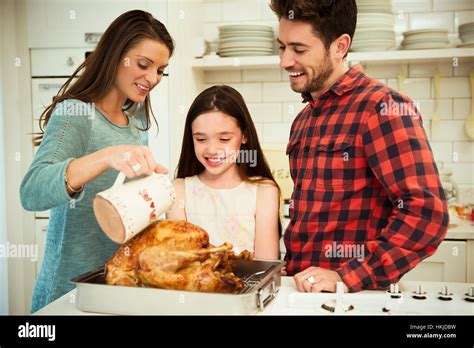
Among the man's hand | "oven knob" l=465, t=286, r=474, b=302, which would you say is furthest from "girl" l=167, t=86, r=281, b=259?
"oven knob" l=465, t=286, r=474, b=302

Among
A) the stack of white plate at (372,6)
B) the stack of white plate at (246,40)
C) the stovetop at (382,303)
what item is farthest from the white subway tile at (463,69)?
the stovetop at (382,303)

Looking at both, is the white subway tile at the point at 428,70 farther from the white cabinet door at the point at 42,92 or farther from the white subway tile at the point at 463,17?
the white cabinet door at the point at 42,92

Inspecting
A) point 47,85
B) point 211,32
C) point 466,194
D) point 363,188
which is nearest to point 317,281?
point 363,188

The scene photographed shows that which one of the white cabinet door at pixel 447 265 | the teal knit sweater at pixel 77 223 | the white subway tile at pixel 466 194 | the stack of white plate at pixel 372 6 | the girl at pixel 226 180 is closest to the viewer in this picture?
the teal knit sweater at pixel 77 223

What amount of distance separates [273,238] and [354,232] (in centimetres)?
19

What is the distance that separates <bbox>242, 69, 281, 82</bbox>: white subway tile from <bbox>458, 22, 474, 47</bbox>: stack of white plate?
0.59 m

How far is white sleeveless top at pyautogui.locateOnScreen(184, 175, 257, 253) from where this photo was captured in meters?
0.98

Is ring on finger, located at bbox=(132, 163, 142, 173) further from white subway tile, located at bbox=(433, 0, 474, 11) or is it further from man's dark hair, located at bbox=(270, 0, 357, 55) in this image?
white subway tile, located at bbox=(433, 0, 474, 11)

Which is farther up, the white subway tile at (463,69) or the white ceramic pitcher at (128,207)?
the white subway tile at (463,69)

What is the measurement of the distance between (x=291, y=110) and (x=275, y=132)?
96mm

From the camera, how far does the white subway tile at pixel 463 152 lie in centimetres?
173

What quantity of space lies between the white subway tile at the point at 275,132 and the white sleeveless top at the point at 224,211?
2.79 ft

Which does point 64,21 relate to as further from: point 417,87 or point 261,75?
point 417,87

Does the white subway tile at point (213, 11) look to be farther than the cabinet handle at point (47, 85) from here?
Yes
